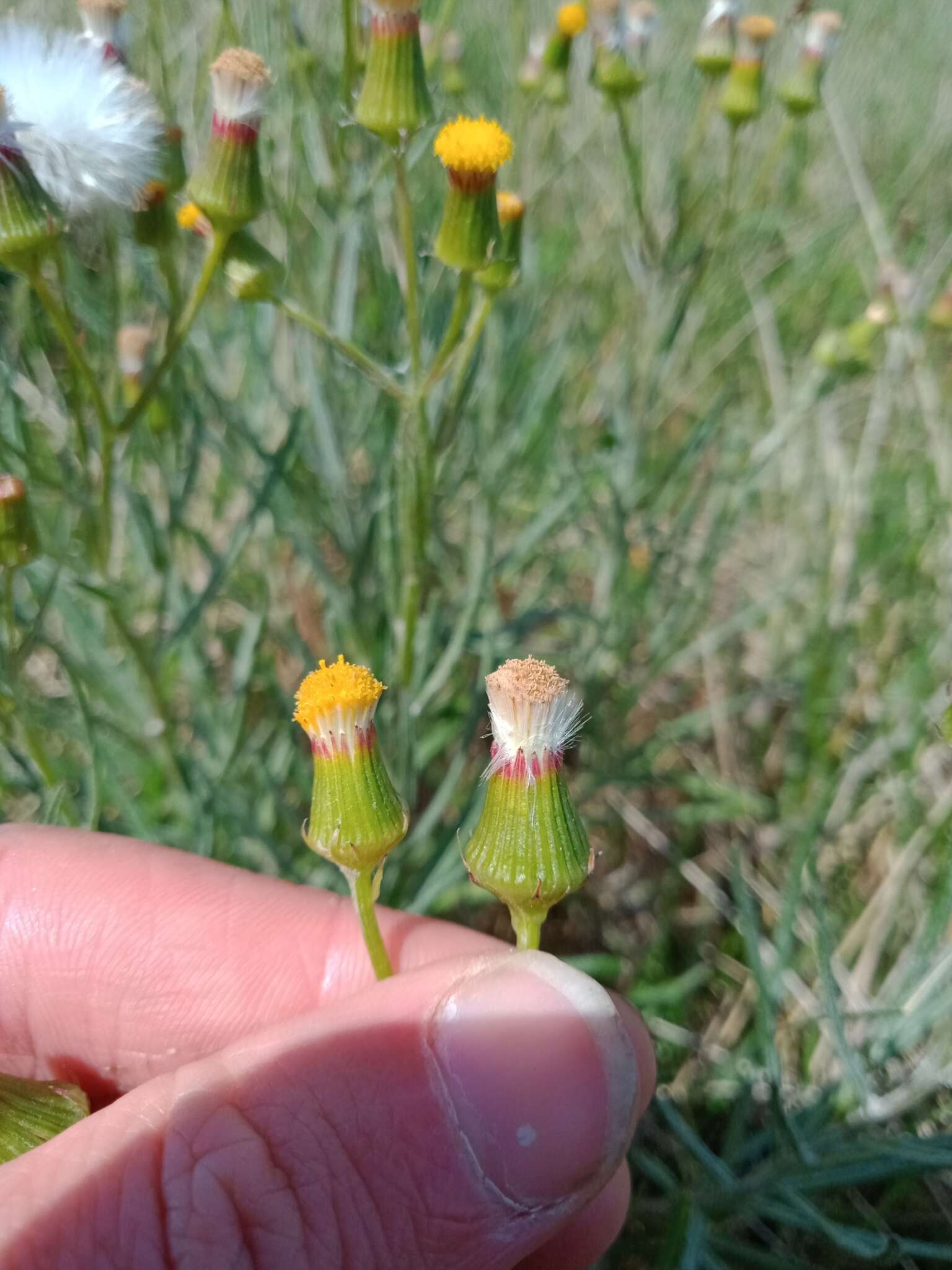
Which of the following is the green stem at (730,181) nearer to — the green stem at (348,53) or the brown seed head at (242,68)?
the green stem at (348,53)

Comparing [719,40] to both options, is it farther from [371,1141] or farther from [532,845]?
A: [371,1141]

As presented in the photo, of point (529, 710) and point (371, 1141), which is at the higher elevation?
point (529, 710)

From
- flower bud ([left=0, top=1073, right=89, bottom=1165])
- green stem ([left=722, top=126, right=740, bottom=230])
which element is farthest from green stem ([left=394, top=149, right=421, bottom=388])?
flower bud ([left=0, top=1073, right=89, bottom=1165])

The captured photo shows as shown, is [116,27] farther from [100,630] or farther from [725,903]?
[725,903]

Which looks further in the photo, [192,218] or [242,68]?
[192,218]

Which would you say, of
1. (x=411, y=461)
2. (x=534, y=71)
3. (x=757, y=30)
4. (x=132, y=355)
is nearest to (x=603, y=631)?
(x=411, y=461)

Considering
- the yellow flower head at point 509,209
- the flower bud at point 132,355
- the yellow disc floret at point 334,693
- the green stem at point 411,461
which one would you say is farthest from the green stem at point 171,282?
the yellow disc floret at point 334,693

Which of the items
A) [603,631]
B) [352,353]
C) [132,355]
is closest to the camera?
[352,353]
